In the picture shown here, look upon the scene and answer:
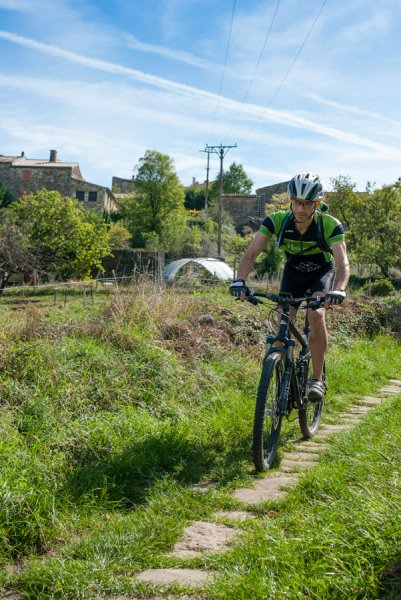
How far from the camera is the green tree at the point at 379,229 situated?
30234 mm

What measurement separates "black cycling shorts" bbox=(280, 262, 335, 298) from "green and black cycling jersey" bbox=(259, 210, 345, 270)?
15 centimetres

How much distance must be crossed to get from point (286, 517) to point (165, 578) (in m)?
0.81

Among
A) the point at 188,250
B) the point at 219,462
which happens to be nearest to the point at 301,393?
the point at 219,462

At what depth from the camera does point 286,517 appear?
353 centimetres

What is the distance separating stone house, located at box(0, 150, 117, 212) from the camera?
71.4 metres

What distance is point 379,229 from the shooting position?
31469 mm

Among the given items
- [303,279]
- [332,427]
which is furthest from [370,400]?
[303,279]

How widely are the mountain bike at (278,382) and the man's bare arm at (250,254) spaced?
295 mm

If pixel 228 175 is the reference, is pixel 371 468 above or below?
below

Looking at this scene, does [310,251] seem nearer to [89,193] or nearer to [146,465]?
[146,465]

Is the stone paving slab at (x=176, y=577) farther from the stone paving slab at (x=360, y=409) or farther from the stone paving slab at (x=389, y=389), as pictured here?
the stone paving slab at (x=389, y=389)

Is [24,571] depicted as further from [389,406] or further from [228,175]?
[228,175]

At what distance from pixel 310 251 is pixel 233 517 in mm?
2412

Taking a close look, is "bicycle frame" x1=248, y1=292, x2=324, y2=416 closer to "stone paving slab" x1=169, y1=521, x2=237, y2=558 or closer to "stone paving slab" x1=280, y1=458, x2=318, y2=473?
"stone paving slab" x1=280, y1=458, x2=318, y2=473
